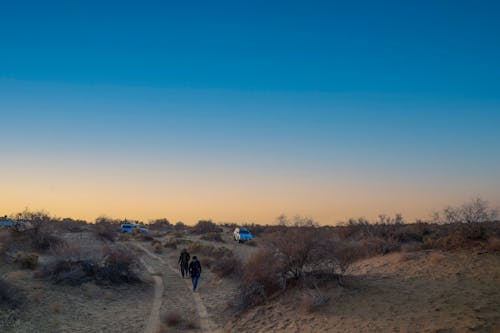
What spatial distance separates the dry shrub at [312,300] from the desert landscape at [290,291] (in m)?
0.03

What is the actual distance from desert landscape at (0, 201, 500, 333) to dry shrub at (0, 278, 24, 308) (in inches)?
1.7

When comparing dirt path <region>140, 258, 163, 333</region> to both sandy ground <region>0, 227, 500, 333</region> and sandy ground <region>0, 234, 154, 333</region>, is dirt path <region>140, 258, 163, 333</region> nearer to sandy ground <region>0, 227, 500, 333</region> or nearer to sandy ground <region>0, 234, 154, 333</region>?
sandy ground <region>0, 227, 500, 333</region>

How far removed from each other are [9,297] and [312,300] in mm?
10228

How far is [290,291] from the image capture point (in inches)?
551

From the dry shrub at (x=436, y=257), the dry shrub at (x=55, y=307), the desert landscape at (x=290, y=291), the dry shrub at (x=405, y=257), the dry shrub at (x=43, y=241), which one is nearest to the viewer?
the desert landscape at (x=290, y=291)

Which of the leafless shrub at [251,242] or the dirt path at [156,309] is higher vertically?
the leafless shrub at [251,242]

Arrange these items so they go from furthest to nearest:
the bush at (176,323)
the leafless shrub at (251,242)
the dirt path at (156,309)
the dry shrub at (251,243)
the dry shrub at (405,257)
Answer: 1. the leafless shrub at (251,242)
2. the dry shrub at (251,243)
3. the dry shrub at (405,257)
4. the dirt path at (156,309)
5. the bush at (176,323)

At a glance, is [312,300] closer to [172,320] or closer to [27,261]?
[172,320]

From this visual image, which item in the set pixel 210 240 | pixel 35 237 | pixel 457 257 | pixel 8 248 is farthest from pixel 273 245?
pixel 210 240

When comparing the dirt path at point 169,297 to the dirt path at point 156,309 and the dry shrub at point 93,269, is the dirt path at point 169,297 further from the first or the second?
the dry shrub at point 93,269

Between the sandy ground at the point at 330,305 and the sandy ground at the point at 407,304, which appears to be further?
the sandy ground at the point at 330,305

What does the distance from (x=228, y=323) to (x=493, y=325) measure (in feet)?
25.6

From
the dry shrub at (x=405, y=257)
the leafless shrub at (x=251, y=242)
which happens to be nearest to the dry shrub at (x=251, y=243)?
the leafless shrub at (x=251, y=242)

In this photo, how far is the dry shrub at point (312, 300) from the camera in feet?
40.2
